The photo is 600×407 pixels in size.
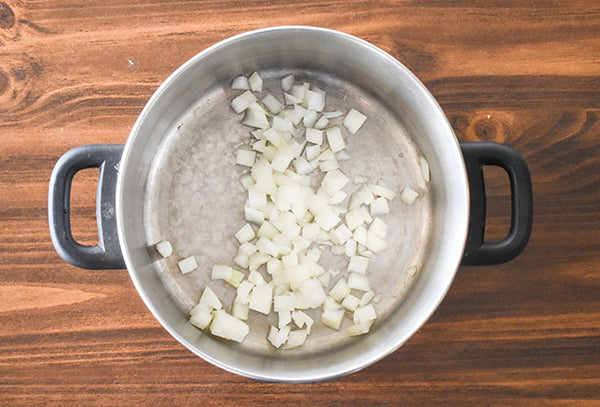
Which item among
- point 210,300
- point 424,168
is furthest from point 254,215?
point 424,168

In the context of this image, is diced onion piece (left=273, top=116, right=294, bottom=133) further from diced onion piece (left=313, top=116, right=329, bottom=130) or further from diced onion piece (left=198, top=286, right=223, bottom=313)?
diced onion piece (left=198, top=286, right=223, bottom=313)

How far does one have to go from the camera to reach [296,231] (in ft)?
2.50

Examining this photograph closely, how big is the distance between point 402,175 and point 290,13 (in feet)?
1.02

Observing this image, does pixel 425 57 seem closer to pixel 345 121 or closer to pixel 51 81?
pixel 345 121

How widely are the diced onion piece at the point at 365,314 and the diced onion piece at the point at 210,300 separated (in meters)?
0.22

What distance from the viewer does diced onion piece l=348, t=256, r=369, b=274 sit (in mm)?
774

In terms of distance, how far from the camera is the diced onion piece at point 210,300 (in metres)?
0.77

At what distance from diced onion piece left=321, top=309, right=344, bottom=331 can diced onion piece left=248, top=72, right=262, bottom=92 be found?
376 mm

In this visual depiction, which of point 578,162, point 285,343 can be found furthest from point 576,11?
point 285,343

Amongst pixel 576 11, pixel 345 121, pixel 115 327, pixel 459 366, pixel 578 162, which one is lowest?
pixel 459 366

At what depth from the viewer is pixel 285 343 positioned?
785 mm

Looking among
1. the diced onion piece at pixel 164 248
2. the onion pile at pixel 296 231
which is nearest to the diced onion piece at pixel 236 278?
the onion pile at pixel 296 231

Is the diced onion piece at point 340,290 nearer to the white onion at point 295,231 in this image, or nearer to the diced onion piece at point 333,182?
the white onion at point 295,231

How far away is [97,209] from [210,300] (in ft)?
0.74
